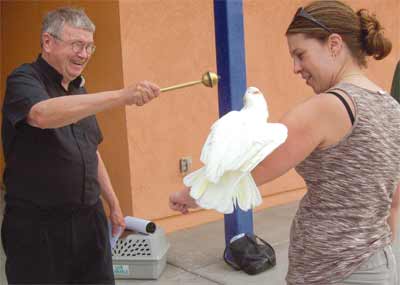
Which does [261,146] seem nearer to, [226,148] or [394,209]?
[226,148]

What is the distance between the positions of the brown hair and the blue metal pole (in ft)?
6.96

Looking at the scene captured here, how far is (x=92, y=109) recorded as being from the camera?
6.90 ft

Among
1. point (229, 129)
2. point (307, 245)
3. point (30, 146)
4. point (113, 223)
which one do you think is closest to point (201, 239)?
point (113, 223)

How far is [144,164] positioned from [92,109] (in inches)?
100

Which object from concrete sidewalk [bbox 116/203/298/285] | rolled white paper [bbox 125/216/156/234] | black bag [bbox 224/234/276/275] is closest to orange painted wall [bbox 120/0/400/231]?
concrete sidewalk [bbox 116/203/298/285]

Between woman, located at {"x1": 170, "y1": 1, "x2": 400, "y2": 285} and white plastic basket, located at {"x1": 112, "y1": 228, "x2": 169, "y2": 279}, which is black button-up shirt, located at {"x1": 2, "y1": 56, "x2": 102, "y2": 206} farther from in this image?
white plastic basket, located at {"x1": 112, "y1": 228, "x2": 169, "y2": 279}

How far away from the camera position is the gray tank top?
61.6 inches

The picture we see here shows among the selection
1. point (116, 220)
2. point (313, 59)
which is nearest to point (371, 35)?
point (313, 59)

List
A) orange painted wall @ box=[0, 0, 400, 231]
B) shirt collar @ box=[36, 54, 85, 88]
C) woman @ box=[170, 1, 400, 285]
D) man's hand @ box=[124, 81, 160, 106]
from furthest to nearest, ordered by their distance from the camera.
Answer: orange painted wall @ box=[0, 0, 400, 231] → shirt collar @ box=[36, 54, 85, 88] → man's hand @ box=[124, 81, 160, 106] → woman @ box=[170, 1, 400, 285]

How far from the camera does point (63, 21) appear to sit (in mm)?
2451

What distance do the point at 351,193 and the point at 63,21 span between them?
149 centimetres

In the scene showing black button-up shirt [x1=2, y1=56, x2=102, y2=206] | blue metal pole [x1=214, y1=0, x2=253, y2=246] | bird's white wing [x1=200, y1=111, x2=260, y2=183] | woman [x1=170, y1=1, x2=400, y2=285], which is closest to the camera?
bird's white wing [x1=200, y1=111, x2=260, y2=183]

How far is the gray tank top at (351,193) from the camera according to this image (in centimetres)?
156

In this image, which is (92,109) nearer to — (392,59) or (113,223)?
(113,223)
